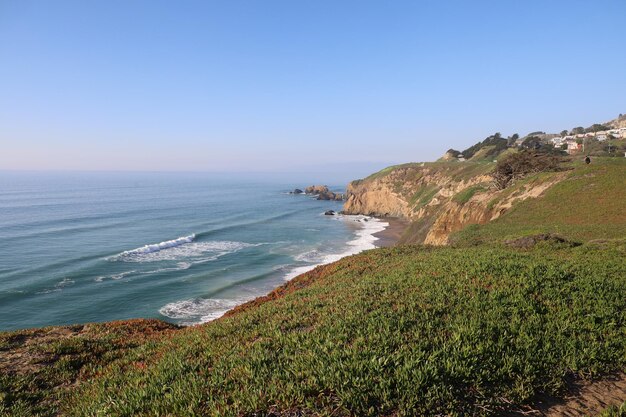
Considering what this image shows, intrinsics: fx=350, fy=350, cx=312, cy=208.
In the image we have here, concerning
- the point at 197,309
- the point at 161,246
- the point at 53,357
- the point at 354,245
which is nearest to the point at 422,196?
the point at 354,245

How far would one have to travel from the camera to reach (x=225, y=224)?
2948 inches

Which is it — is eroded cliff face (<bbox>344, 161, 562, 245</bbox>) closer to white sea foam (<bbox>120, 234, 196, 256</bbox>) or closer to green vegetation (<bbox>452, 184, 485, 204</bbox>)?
green vegetation (<bbox>452, 184, 485, 204</bbox>)

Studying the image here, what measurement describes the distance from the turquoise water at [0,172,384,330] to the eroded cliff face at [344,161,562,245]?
11.1 meters

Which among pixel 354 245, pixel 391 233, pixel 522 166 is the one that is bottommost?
pixel 354 245

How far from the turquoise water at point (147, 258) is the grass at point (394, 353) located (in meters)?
21.3

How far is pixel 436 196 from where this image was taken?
75.4m

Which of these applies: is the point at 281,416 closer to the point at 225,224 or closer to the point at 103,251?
the point at 103,251

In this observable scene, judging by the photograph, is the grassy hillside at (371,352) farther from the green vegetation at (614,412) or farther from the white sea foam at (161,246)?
the white sea foam at (161,246)

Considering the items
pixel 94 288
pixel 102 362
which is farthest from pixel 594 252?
pixel 94 288

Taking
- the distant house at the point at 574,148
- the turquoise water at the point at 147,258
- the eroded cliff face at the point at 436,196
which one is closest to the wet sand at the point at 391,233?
the turquoise water at the point at 147,258

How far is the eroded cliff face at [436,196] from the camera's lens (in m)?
37.5

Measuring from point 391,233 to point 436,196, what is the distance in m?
14.8

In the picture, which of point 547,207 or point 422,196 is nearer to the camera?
point 547,207

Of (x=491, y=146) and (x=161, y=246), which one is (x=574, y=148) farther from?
(x=161, y=246)
